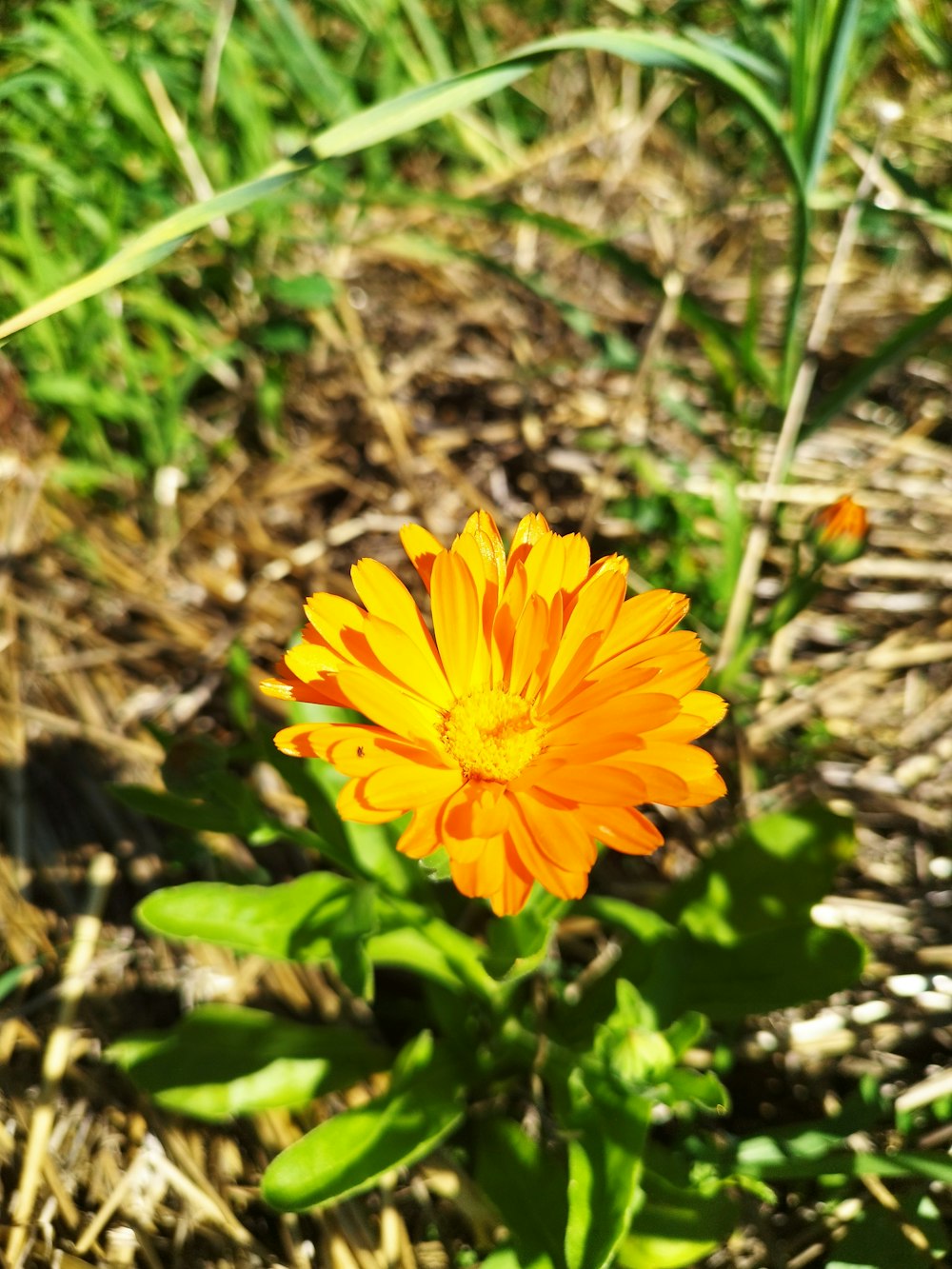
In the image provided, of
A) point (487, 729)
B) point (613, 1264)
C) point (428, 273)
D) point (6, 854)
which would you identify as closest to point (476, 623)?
point (487, 729)

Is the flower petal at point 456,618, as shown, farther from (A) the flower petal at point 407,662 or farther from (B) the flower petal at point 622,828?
(B) the flower petal at point 622,828

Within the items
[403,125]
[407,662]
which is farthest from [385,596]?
[403,125]

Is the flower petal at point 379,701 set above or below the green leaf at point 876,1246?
above

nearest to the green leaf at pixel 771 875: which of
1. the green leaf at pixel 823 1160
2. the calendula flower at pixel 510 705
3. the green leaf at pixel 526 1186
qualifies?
the green leaf at pixel 823 1160

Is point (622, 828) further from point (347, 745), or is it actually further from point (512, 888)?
point (347, 745)

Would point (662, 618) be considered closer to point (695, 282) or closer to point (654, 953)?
point (654, 953)

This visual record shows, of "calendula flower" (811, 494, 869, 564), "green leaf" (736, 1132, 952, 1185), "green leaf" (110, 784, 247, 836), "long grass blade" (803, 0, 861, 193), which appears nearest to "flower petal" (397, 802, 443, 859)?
"green leaf" (110, 784, 247, 836)
